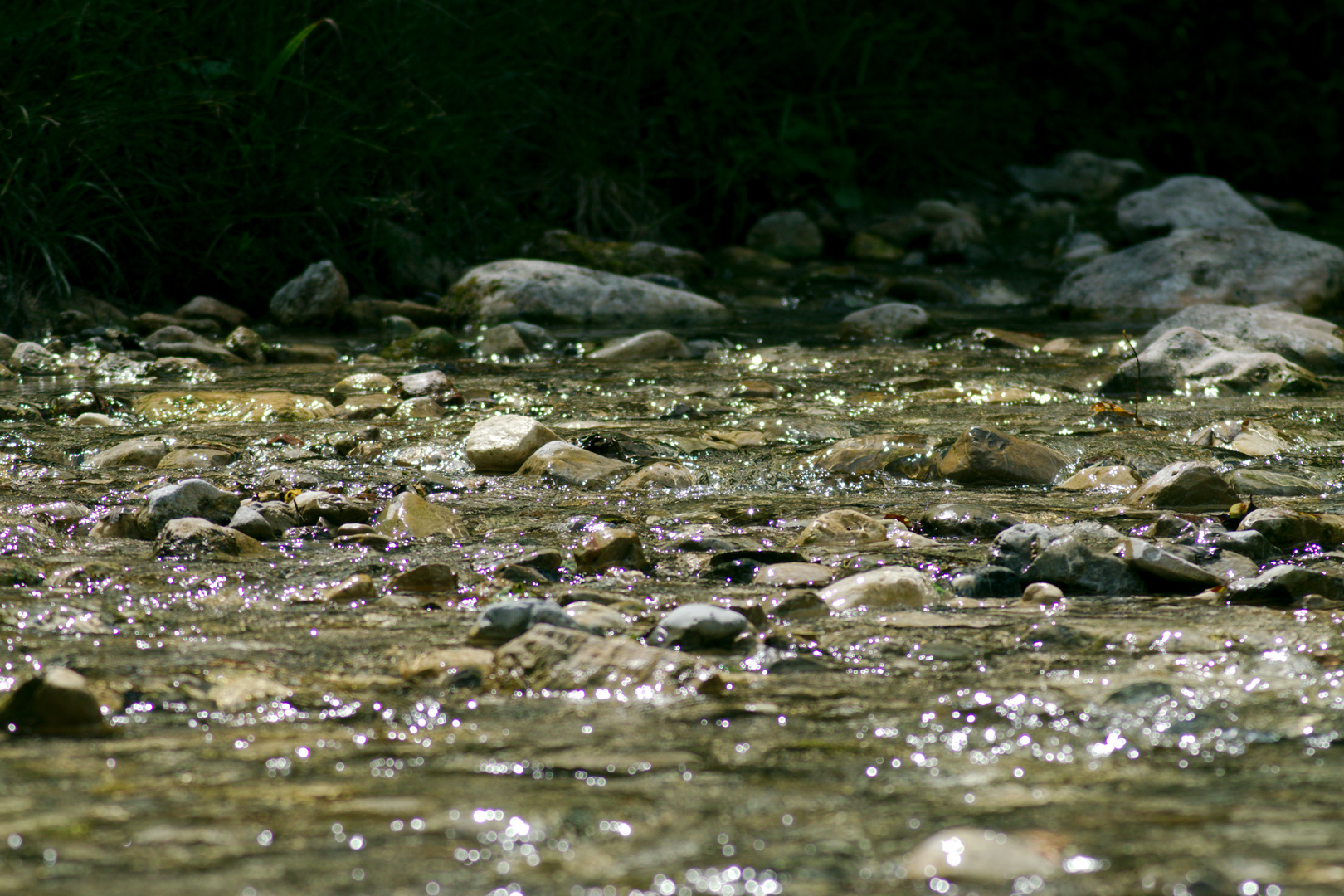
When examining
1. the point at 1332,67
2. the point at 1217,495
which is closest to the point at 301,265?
the point at 1217,495

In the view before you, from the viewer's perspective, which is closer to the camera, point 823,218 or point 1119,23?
point 823,218

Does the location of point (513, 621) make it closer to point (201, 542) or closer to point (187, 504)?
point (201, 542)

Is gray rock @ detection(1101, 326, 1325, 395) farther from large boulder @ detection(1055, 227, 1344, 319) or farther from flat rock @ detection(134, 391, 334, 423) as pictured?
flat rock @ detection(134, 391, 334, 423)

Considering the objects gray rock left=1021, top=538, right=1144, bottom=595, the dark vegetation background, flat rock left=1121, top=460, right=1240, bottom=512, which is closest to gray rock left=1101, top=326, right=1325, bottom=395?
flat rock left=1121, top=460, right=1240, bottom=512

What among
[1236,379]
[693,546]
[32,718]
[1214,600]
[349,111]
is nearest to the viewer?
[32,718]

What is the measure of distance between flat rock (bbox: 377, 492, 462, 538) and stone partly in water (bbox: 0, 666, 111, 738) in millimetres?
884

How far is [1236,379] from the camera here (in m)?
3.56

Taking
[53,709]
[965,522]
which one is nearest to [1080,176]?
[965,522]

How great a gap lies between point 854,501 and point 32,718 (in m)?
1.55

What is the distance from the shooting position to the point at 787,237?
23.0 ft

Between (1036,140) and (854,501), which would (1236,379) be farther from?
(1036,140)

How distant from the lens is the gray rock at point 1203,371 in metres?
3.54

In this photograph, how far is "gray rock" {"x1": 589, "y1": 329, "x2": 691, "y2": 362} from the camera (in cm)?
425

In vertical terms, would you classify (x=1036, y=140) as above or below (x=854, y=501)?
above
